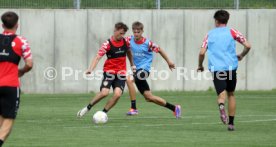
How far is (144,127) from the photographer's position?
1598cm

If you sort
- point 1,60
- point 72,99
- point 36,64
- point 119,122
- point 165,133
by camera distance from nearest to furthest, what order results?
point 1,60 → point 165,133 → point 119,122 → point 72,99 → point 36,64

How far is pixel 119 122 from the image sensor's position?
17328 millimetres

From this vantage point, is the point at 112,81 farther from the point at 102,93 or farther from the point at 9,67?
the point at 9,67

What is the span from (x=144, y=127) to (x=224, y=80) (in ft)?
5.70

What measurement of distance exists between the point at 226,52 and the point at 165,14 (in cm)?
1429

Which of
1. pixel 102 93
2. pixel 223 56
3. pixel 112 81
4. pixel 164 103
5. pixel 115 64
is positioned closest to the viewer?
pixel 223 56

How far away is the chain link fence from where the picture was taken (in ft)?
94.7

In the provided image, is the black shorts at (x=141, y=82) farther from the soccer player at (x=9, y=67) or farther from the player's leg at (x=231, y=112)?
the soccer player at (x=9, y=67)

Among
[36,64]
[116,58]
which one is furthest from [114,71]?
[36,64]

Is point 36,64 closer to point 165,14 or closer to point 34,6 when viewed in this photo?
point 34,6

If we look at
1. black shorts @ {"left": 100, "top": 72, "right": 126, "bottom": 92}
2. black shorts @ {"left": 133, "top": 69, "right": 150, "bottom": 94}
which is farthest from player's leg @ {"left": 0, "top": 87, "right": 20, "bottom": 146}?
black shorts @ {"left": 133, "top": 69, "right": 150, "bottom": 94}

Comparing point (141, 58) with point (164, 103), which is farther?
point (141, 58)

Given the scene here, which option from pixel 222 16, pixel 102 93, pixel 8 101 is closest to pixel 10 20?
pixel 8 101

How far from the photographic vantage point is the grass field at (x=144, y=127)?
13312 mm
